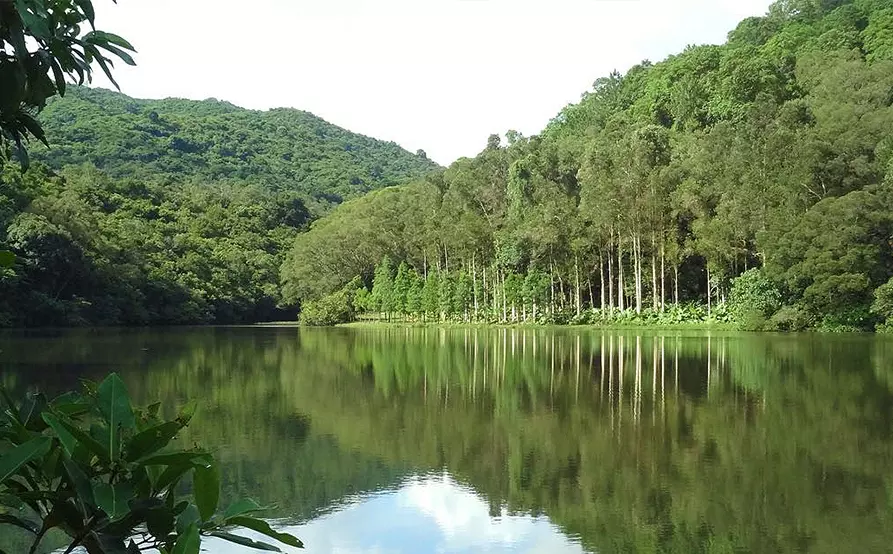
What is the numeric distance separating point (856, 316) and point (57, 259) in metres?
40.2

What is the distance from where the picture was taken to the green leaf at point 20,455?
1.30m

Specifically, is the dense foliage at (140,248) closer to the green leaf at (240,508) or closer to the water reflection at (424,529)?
the water reflection at (424,529)

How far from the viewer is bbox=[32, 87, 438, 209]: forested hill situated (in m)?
91.0

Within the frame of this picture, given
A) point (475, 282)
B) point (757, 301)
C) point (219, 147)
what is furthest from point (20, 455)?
point (219, 147)

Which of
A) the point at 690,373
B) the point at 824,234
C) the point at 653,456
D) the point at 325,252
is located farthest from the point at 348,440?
the point at 325,252

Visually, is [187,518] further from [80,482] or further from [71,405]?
[71,405]

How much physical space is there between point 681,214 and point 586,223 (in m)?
5.73

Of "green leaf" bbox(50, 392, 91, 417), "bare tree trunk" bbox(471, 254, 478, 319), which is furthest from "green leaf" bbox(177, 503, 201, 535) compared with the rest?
"bare tree trunk" bbox(471, 254, 478, 319)

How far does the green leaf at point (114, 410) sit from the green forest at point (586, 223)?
24.8 m

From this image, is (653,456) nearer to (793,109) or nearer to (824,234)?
(824,234)

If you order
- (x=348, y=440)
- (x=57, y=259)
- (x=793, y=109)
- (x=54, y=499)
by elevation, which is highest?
(x=793, y=109)

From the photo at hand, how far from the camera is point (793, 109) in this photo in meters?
43.6

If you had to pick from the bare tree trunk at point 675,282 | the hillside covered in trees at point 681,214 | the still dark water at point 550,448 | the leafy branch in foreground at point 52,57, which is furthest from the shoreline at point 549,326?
the leafy branch in foreground at point 52,57

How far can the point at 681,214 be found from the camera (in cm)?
4641
